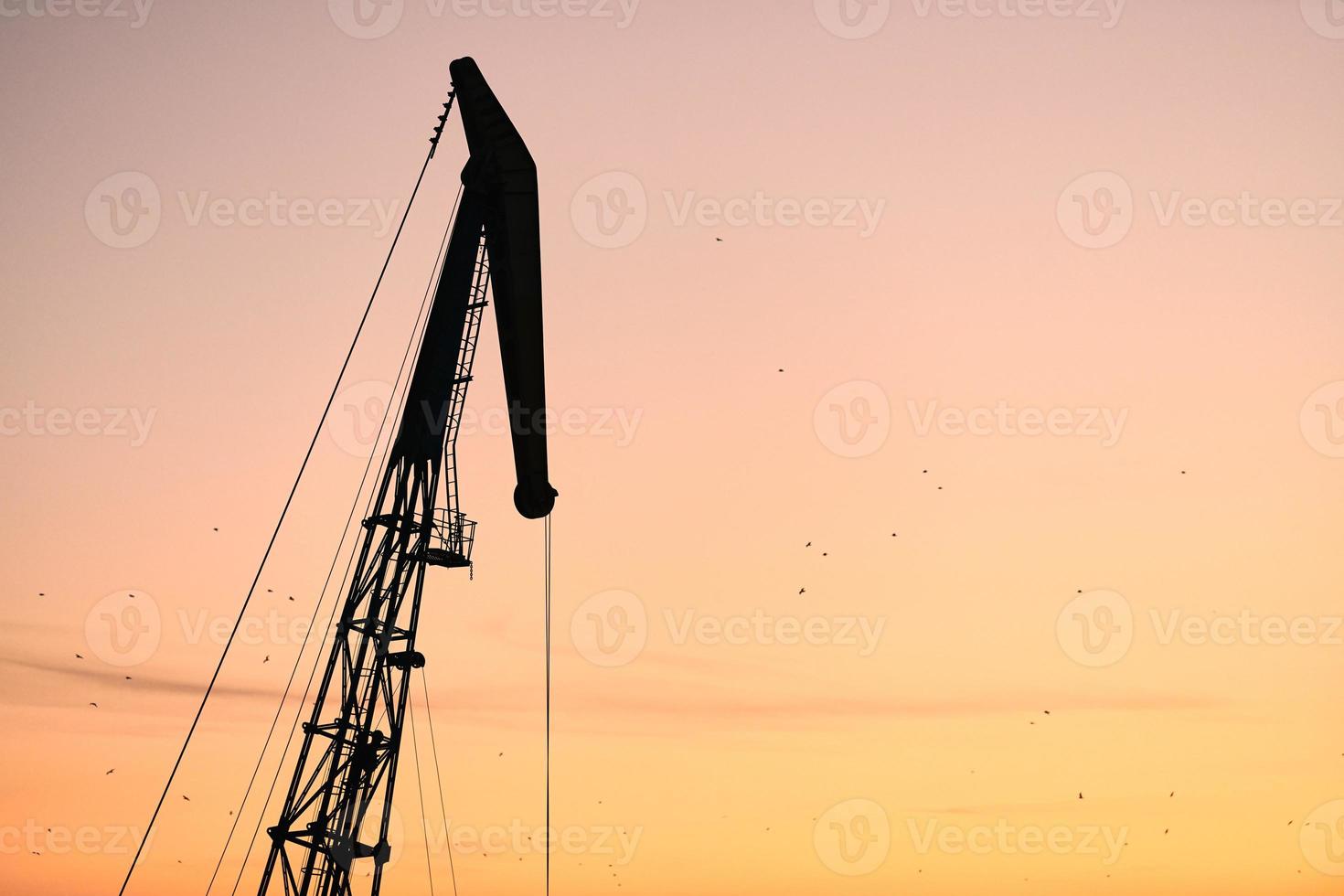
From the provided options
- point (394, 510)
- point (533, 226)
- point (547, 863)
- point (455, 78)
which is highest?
point (455, 78)

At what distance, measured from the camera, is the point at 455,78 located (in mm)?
26062

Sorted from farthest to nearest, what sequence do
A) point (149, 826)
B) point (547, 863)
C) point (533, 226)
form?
point (149, 826)
point (533, 226)
point (547, 863)

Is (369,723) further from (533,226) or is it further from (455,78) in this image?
(455,78)

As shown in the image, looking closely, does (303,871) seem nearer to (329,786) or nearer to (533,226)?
(329,786)

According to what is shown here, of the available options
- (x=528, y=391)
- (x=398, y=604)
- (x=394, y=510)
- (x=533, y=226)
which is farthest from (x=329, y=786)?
(x=533, y=226)

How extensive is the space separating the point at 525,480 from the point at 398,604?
4114 mm

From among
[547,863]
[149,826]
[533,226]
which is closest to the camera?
[547,863]

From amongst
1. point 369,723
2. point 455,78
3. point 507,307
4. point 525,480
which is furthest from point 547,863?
point 455,78

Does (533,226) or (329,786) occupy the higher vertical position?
(533,226)

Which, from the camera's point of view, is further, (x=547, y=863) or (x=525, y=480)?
(x=525, y=480)

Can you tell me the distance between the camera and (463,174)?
2709 cm

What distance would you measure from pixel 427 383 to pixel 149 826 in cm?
1206

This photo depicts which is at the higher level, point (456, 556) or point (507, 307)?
point (507, 307)

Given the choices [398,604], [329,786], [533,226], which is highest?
[533,226]
